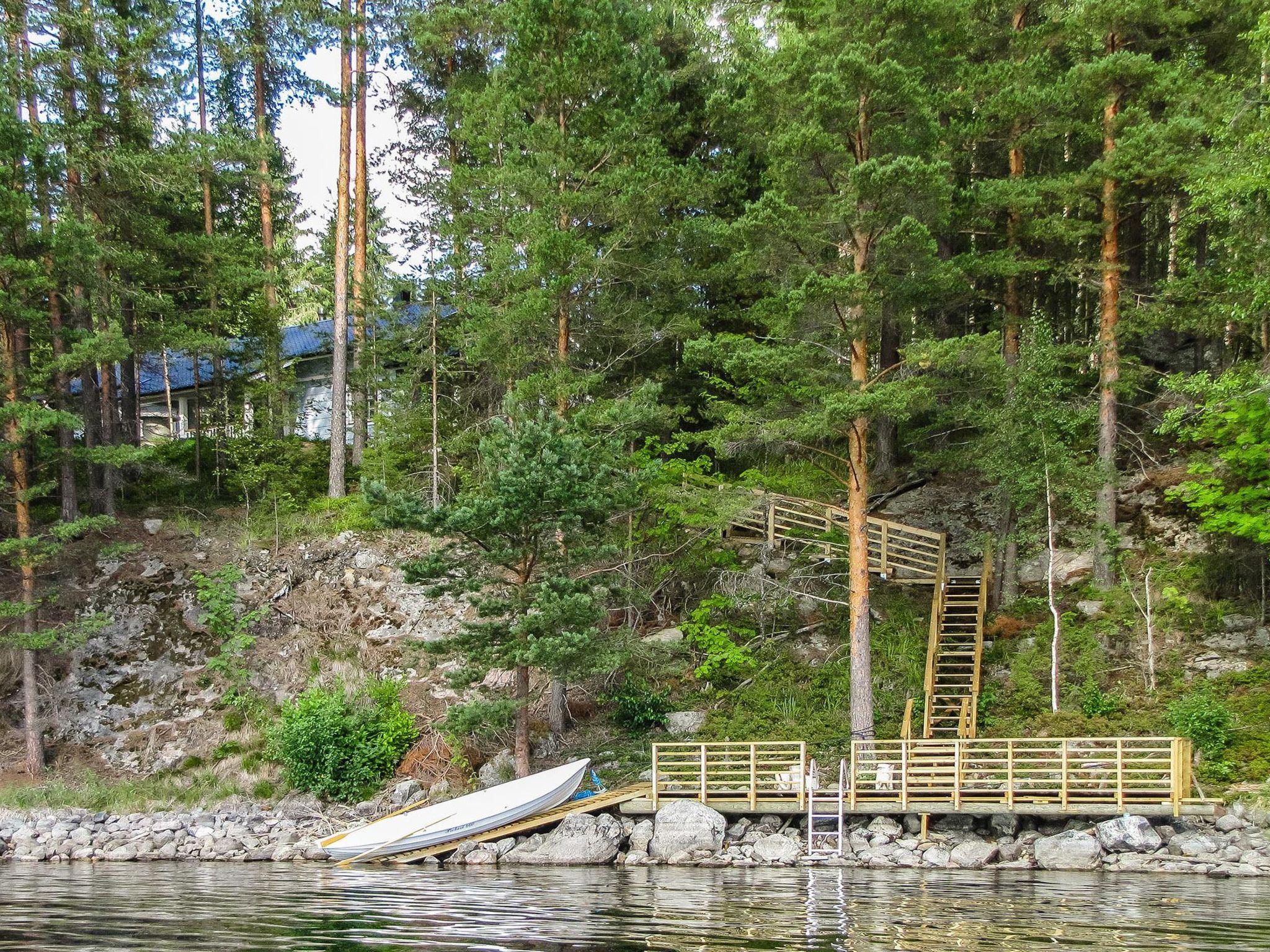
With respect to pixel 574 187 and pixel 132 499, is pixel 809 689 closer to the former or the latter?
pixel 574 187

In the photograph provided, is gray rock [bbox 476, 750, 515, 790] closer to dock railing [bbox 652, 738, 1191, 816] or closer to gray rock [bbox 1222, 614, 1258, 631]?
dock railing [bbox 652, 738, 1191, 816]

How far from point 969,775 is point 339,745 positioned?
11419mm

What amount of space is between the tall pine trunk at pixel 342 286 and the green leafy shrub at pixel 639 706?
35.5 feet

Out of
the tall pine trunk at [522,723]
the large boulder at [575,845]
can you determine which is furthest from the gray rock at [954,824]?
the tall pine trunk at [522,723]

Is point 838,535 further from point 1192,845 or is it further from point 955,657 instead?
point 1192,845

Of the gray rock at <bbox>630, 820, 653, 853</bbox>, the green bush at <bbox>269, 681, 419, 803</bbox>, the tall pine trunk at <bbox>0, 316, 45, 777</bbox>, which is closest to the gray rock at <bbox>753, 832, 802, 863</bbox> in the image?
the gray rock at <bbox>630, 820, 653, 853</bbox>

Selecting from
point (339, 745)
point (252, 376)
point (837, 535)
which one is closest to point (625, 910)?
point (339, 745)

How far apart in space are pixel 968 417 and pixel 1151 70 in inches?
286

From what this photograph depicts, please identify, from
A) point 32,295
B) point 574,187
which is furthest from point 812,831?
point 32,295

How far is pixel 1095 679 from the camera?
19891mm

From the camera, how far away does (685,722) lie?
21.1 m

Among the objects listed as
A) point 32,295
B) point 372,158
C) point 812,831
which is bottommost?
point 812,831

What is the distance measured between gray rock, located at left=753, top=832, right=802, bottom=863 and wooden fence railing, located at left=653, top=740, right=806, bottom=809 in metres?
0.67

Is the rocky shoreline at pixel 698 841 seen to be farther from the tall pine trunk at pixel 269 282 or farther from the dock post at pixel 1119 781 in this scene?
the tall pine trunk at pixel 269 282
